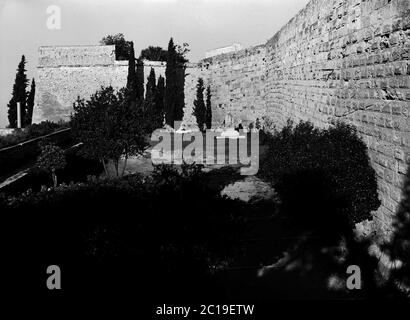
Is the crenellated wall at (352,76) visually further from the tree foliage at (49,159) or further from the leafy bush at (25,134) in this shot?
the leafy bush at (25,134)

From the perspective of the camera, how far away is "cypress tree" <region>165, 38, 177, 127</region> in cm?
2819

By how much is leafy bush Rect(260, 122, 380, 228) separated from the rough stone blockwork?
0.55 ft

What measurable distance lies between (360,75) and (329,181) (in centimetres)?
154

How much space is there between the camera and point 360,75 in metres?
5.77

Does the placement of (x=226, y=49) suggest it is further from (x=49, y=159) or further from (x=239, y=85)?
(x=49, y=159)

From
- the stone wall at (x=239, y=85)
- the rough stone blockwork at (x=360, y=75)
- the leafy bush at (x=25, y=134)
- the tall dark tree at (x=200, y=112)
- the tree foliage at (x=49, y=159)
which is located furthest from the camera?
the tall dark tree at (x=200, y=112)

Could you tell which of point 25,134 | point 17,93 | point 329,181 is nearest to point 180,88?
point 17,93

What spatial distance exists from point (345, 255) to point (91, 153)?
7029 mm

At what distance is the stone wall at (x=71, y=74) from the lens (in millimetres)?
32281

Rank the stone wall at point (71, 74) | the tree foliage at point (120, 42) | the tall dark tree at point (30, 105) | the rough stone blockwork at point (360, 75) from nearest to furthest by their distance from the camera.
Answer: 1. the rough stone blockwork at point (360, 75)
2. the stone wall at point (71, 74)
3. the tall dark tree at point (30, 105)
4. the tree foliage at point (120, 42)

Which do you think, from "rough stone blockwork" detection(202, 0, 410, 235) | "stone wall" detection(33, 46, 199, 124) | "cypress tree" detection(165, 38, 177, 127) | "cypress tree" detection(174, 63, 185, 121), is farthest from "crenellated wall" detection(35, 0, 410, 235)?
"stone wall" detection(33, 46, 199, 124)

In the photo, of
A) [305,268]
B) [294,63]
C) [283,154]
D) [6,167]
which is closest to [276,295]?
[305,268]

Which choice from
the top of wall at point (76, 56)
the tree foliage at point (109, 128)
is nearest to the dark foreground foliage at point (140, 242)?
the tree foliage at point (109, 128)

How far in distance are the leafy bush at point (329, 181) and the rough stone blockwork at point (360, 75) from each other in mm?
169
